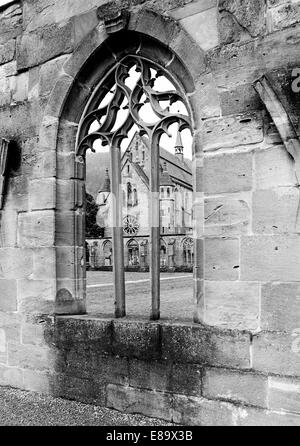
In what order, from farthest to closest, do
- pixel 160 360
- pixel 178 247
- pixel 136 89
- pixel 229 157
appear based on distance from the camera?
pixel 178 247
pixel 136 89
pixel 160 360
pixel 229 157

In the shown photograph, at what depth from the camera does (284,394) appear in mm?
2900

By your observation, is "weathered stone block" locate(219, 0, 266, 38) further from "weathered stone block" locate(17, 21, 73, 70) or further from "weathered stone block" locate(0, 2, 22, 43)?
"weathered stone block" locate(0, 2, 22, 43)

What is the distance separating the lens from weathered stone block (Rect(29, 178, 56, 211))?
395cm

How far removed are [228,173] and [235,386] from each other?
1.47 metres

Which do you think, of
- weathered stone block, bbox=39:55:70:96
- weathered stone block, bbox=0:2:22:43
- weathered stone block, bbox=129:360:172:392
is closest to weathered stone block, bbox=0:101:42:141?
weathered stone block, bbox=39:55:70:96

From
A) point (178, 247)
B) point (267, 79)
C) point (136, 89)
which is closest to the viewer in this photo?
point (267, 79)

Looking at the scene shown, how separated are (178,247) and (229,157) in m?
24.8

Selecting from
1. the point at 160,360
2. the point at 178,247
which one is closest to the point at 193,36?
the point at 160,360

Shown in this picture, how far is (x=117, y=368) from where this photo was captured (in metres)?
3.57

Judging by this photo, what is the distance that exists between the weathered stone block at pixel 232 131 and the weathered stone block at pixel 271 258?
2.21ft

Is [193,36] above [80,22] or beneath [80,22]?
beneath

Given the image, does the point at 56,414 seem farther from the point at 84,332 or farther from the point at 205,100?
the point at 205,100

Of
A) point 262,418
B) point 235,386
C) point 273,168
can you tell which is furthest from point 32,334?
point 273,168

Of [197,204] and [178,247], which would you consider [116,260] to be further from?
[178,247]
